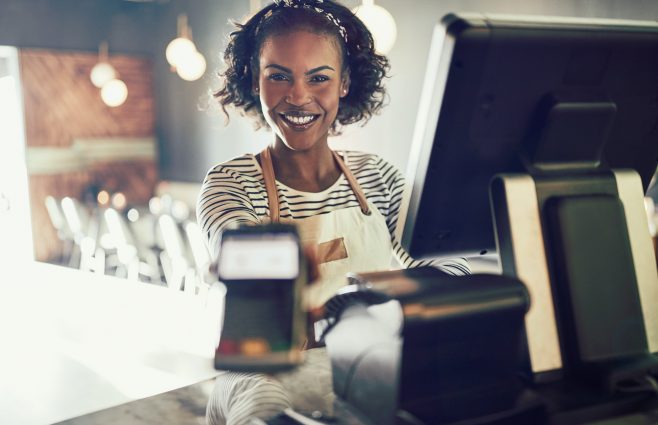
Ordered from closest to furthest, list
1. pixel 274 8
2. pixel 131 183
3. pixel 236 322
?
pixel 236 322
pixel 274 8
pixel 131 183

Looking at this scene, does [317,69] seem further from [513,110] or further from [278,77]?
[513,110]

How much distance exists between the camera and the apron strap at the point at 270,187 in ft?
4.48

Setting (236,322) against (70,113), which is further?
(70,113)

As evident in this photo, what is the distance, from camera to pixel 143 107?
862 cm

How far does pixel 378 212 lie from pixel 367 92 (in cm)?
38

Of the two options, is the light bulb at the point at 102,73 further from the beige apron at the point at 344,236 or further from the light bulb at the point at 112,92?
the beige apron at the point at 344,236

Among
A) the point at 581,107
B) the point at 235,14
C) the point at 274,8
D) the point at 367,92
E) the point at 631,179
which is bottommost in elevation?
the point at 631,179

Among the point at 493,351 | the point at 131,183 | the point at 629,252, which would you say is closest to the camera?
the point at 493,351

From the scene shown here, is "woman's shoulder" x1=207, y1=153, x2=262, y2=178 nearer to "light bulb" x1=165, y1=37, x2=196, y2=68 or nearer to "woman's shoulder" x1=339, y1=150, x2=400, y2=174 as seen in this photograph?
"woman's shoulder" x1=339, y1=150, x2=400, y2=174

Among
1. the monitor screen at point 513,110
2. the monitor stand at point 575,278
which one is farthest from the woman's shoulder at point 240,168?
the monitor stand at point 575,278

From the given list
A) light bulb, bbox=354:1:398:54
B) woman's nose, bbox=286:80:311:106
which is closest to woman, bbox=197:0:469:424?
woman's nose, bbox=286:80:311:106

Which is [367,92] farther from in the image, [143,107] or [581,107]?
[143,107]

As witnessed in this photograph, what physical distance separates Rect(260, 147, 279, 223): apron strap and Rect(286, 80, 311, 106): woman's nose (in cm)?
17

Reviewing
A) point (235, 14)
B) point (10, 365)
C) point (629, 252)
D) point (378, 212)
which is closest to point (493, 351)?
point (629, 252)
